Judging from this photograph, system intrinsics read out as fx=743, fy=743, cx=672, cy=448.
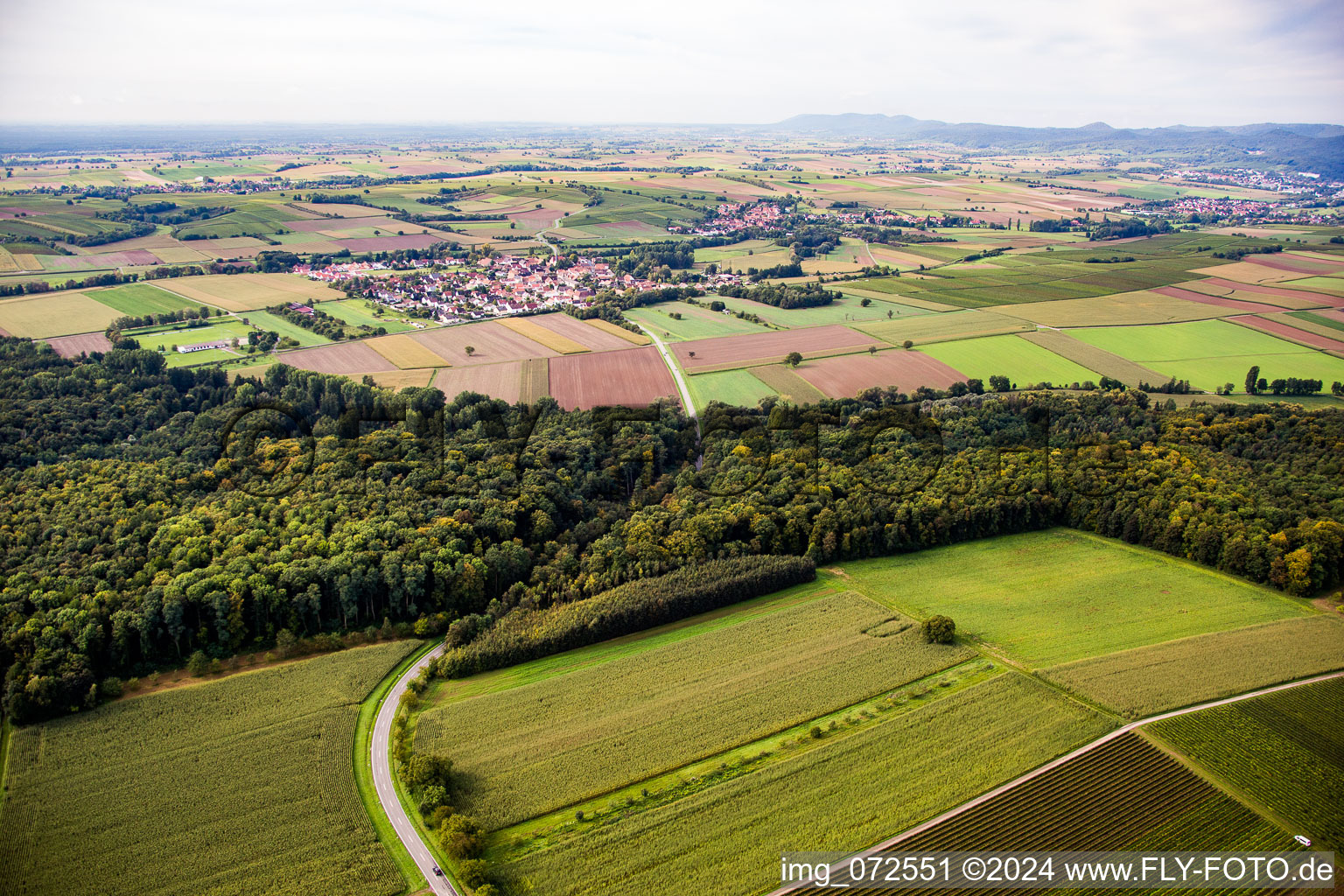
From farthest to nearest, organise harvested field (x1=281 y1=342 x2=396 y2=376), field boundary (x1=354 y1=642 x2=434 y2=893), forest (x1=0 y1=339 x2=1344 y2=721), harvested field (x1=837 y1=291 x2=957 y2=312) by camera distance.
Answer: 1. harvested field (x1=837 y1=291 x2=957 y2=312)
2. harvested field (x1=281 y1=342 x2=396 y2=376)
3. forest (x1=0 y1=339 x2=1344 y2=721)
4. field boundary (x1=354 y1=642 x2=434 y2=893)

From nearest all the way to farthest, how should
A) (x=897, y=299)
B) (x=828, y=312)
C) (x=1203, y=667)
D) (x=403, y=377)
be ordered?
(x=1203, y=667) → (x=403, y=377) → (x=828, y=312) → (x=897, y=299)

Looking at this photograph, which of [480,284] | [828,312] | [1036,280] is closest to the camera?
[828,312]

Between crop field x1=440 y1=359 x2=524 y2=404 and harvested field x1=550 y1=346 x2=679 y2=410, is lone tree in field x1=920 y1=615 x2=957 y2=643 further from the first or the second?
crop field x1=440 y1=359 x2=524 y2=404

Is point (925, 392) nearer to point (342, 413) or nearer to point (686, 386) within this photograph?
point (686, 386)

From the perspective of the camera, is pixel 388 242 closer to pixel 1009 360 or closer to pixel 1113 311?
pixel 1009 360

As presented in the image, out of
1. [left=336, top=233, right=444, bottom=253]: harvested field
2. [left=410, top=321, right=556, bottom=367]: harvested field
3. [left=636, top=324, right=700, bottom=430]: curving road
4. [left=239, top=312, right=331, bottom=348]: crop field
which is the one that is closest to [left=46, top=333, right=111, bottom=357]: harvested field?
[left=239, top=312, right=331, bottom=348]: crop field

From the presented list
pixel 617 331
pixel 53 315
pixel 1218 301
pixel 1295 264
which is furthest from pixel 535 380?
pixel 1295 264
